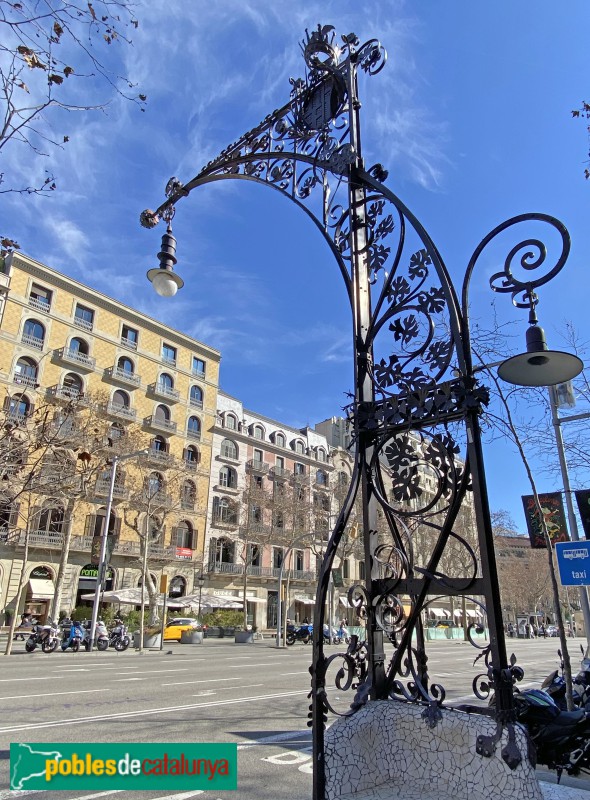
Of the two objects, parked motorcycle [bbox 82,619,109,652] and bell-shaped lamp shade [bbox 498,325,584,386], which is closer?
bell-shaped lamp shade [bbox 498,325,584,386]

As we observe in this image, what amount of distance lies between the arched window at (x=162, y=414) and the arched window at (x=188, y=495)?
4.97 m

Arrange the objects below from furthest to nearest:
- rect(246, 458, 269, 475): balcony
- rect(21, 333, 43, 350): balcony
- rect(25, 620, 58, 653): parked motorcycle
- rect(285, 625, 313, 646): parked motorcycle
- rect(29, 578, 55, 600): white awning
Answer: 1. rect(246, 458, 269, 475): balcony
2. rect(285, 625, 313, 646): parked motorcycle
3. rect(21, 333, 43, 350): balcony
4. rect(29, 578, 55, 600): white awning
5. rect(25, 620, 58, 653): parked motorcycle

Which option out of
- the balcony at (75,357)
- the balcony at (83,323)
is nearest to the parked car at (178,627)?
the balcony at (75,357)

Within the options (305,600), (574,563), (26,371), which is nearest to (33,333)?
(26,371)

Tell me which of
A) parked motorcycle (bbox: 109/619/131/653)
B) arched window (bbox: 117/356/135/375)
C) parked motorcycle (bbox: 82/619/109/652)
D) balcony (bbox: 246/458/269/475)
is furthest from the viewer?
balcony (bbox: 246/458/269/475)

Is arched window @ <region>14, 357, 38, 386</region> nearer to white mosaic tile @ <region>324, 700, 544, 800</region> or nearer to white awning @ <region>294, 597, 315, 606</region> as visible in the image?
white awning @ <region>294, 597, 315, 606</region>

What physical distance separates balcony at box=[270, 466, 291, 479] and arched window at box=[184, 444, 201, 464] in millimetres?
7635

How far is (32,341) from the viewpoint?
33.8m

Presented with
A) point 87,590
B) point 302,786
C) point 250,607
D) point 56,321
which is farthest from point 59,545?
point 302,786

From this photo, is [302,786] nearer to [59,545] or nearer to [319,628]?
[319,628]

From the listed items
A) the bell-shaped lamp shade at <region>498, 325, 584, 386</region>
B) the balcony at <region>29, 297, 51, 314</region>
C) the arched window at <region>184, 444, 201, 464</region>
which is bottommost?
the bell-shaped lamp shade at <region>498, 325, 584, 386</region>

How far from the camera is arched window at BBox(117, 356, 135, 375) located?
3912cm

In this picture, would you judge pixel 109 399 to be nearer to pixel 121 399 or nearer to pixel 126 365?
pixel 121 399

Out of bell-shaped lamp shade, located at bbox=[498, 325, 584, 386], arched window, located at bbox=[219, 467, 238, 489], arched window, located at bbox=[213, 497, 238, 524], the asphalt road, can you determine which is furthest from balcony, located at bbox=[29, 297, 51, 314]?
bell-shaped lamp shade, located at bbox=[498, 325, 584, 386]
